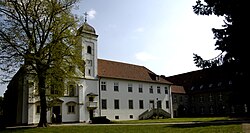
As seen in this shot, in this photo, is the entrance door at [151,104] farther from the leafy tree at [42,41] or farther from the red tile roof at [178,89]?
the leafy tree at [42,41]

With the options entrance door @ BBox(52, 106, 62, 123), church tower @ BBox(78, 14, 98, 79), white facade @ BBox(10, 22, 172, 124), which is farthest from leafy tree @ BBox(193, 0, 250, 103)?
church tower @ BBox(78, 14, 98, 79)

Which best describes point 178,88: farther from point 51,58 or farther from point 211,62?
point 211,62

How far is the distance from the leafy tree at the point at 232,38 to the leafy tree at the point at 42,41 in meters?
20.2

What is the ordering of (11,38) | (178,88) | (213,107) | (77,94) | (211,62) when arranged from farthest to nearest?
1. (178,88)
2. (213,107)
3. (77,94)
4. (11,38)
5. (211,62)

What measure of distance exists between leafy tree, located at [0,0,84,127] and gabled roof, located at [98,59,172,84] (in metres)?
14.6

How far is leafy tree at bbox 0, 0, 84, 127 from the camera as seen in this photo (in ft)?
88.0

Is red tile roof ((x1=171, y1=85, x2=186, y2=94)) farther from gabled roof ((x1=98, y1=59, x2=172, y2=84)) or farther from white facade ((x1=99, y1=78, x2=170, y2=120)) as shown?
gabled roof ((x1=98, y1=59, x2=172, y2=84))

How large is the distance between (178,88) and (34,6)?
41.7 metres

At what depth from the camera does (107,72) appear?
44.3 meters

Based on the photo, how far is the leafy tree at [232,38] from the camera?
8.76m

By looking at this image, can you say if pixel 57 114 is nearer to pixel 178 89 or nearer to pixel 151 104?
pixel 151 104

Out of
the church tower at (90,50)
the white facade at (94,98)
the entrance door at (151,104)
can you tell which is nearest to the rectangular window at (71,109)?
the white facade at (94,98)

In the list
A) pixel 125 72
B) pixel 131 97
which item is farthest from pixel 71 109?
pixel 125 72

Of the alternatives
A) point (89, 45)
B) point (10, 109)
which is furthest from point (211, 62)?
point (10, 109)
